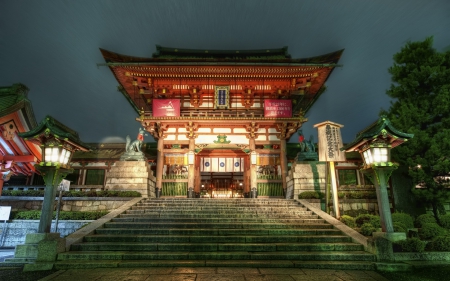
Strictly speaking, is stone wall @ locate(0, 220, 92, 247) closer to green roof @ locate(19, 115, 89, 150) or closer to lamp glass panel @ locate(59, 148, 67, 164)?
lamp glass panel @ locate(59, 148, 67, 164)

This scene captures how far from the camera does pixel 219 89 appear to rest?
62.2ft

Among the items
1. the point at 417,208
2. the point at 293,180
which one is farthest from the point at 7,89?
the point at 417,208

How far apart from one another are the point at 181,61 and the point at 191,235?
524 inches

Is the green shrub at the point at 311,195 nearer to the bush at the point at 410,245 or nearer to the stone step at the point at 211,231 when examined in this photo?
the stone step at the point at 211,231

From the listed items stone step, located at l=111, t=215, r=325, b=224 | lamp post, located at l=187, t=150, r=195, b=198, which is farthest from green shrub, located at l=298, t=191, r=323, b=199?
lamp post, located at l=187, t=150, r=195, b=198

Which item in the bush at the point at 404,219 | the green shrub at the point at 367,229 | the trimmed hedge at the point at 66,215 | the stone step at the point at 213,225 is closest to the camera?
the green shrub at the point at 367,229

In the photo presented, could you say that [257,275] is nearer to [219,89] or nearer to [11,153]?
[11,153]

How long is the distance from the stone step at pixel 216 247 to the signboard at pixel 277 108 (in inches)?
472

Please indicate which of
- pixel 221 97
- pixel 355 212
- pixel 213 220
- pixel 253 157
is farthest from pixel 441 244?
pixel 221 97

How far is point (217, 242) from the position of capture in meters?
7.48

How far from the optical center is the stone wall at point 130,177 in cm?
1440

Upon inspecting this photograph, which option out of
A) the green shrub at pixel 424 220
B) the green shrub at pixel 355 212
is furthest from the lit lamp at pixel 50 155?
the green shrub at pixel 424 220

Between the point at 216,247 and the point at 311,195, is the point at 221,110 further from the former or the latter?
the point at 216,247

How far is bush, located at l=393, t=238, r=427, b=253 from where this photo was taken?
674 centimetres
